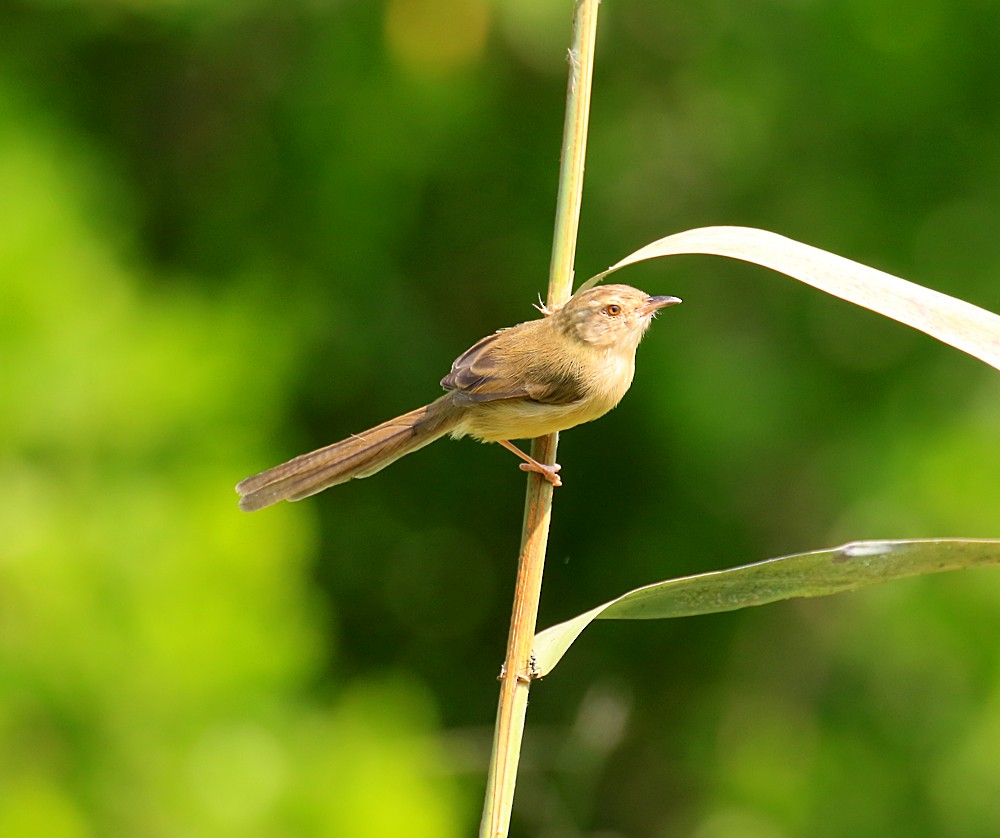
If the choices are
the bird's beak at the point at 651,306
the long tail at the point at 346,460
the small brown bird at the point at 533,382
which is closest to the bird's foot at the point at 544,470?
the small brown bird at the point at 533,382

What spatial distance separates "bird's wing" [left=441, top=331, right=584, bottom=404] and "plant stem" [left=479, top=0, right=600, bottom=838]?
0.78 meters

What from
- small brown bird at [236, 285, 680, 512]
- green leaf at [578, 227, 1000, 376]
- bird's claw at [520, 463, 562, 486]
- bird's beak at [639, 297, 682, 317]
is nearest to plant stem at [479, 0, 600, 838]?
bird's claw at [520, 463, 562, 486]

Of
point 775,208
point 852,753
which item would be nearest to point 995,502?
point 852,753

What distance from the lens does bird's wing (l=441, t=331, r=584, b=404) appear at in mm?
3441

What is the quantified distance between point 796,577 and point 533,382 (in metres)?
1.59

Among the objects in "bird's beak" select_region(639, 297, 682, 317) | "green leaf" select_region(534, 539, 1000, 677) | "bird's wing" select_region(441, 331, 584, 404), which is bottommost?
"green leaf" select_region(534, 539, 1000, 677)

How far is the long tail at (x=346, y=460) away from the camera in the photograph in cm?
306

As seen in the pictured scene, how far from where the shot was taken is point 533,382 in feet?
11.4

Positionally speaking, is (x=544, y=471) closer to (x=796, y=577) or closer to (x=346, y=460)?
(x=346, y=460)

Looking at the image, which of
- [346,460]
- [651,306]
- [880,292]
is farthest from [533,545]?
[651,306]

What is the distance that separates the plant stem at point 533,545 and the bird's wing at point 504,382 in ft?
2.55

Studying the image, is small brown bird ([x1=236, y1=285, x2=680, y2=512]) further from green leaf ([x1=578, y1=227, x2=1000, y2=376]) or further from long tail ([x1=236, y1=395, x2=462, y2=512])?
green leaf ([x1=578, y1=227, x2=1000, y2=376])

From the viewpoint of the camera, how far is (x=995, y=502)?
4.29 metres

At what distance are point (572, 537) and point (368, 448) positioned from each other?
2.70 metres
